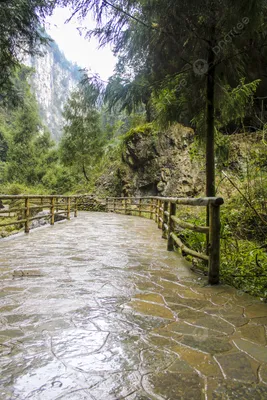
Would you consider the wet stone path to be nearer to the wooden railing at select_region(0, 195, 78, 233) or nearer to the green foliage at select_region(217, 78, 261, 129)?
the wooden railing at select_region(0, 195, 78, 233)

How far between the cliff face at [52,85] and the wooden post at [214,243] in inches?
2966

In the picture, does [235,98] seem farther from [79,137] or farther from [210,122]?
[79,137]

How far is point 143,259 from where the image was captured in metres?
4.10

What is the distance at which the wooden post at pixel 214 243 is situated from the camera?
9.46 ft

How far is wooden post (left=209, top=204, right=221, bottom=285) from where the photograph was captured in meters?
2.88

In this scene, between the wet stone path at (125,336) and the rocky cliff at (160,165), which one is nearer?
the wet stone path at (125,336)

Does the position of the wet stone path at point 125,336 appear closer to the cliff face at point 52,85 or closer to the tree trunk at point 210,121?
the tree trunk at point 210,121

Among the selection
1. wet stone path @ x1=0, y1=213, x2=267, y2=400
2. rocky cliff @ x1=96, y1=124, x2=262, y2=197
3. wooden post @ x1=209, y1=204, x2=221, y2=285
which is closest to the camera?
wet stone path @ x1=0, y1=213, x2=267, y2=400

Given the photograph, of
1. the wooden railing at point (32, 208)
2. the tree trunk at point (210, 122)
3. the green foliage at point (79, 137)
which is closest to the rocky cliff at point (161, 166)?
the wooden railing at point (32, 208)

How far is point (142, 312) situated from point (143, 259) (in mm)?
1902

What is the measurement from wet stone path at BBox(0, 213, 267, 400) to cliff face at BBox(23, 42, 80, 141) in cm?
7534

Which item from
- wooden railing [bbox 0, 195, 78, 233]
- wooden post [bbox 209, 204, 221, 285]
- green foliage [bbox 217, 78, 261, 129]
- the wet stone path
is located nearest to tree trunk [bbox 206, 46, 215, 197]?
green foliage [bbox 217, 78, 261, 129]

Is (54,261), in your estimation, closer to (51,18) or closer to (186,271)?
(186,271)

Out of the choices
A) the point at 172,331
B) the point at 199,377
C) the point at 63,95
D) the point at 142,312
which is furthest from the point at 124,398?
the point at 63,95
